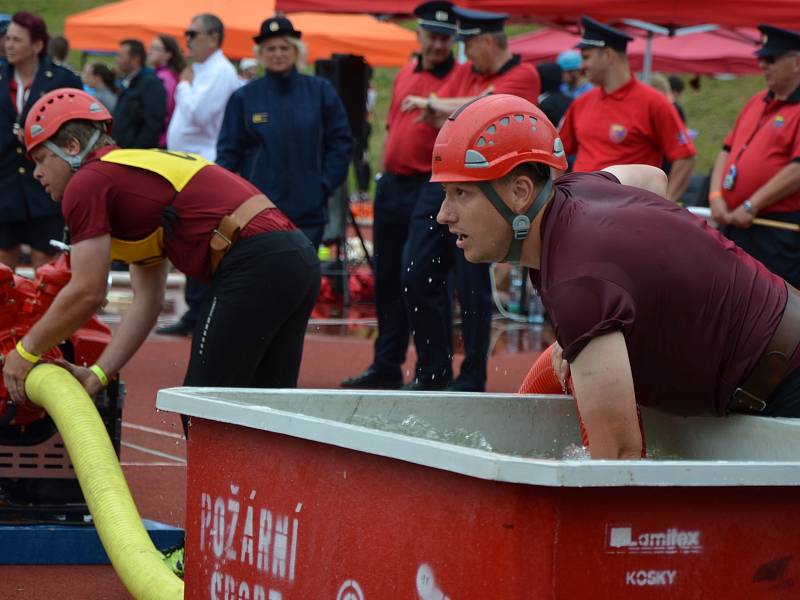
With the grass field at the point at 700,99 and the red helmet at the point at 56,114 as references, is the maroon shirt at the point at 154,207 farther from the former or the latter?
the grass field at the point at 700,99

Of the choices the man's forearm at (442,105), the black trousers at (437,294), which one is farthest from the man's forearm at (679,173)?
the man's forearm at (442,105)

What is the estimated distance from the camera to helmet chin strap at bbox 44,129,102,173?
16.4ft

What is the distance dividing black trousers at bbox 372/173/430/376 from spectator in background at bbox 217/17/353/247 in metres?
0.49

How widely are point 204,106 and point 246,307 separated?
19.8 feet

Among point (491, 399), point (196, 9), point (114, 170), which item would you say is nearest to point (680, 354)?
point (491, 399)

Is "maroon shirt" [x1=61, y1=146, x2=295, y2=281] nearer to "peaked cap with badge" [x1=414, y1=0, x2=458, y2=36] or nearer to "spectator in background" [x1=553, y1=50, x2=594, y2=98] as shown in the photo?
"peaked cap with badge" [x1=414, y1=0, x2=458, y2=36]

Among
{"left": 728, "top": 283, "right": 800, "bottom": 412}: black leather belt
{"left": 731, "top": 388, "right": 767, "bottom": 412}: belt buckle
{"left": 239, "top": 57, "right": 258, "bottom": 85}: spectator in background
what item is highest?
{"left": 728, "top": 283, "right": 800, "bottom": 412}: black leather belt

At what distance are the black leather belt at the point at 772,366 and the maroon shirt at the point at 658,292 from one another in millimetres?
21

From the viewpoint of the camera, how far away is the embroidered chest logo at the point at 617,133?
26.9 ft

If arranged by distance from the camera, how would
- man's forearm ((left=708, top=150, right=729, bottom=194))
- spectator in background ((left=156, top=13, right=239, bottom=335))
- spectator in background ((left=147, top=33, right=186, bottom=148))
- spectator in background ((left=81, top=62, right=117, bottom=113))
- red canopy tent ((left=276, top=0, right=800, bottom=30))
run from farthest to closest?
spectator in background ((left=81, top=62, right=117, bottom=113)) → spectator in background ((left=147, top=33, right=186, bottom=148)) → red canopy tent ((left=276, top=0, right=800, bottom=30)) → spectator in background ((left=156, top=13, right=239, bottom=335)) → man's forearm ((left=708, top=150, right=729, bottom=194))

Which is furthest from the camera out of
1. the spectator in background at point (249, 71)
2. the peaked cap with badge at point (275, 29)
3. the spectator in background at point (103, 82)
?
the spectator in background at point (249, 71)

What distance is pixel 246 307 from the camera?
509 centimetres

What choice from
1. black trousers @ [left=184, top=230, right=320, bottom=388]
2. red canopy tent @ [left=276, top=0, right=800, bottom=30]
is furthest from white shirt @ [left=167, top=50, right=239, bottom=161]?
black trousers @ [left=184, top=230, right=320, bottom=388]

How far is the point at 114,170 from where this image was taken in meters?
4.93
